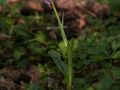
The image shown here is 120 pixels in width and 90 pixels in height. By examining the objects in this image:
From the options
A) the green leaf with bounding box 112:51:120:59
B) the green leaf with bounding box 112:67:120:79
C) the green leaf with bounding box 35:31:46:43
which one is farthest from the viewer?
the green leaf with bounding box 35:31:46:43

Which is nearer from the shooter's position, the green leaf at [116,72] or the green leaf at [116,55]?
the green leaf at [116,72]

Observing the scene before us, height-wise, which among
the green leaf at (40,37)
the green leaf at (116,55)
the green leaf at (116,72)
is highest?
the green leaf at (40,37)

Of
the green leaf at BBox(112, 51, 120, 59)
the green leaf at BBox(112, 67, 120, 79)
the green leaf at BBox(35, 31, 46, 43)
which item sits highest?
the green leaf at BBox(35, 31, 46, 43)

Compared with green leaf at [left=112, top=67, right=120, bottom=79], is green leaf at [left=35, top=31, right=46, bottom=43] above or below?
above

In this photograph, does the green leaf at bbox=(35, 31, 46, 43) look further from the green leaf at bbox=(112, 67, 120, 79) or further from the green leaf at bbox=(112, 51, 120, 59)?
the green leaf at bbox=(112, 67, 120, 79)

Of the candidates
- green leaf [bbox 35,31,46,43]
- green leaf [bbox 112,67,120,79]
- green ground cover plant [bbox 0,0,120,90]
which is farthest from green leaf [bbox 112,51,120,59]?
green leaf [bbox 35,31,46,43]

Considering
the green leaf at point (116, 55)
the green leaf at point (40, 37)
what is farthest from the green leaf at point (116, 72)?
the green leaf at point (40, 37)

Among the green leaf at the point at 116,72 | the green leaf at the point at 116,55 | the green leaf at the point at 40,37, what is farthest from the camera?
the green leaf at the point at 40,37

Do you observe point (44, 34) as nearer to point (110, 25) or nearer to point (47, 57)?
point (47, 57)

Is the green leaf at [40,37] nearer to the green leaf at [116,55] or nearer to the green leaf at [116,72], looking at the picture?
the green leaf at [116,55]

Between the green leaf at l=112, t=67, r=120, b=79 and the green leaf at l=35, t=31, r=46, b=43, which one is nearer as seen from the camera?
the green leaf at l=112, t=67, r=120, b=79

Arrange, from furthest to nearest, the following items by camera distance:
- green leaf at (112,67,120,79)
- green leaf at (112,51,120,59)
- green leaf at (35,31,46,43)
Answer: green leaf at (35,31,46,43) < green leaf at (112,51,120,59) < green leaf at (112,67,120,79)
